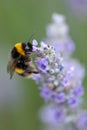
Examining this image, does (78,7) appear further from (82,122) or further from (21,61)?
(21,61)

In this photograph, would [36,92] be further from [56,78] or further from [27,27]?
[56,78]

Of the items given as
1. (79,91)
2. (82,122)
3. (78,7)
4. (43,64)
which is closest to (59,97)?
(79,91)

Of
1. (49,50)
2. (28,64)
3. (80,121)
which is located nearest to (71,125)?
(80,121)

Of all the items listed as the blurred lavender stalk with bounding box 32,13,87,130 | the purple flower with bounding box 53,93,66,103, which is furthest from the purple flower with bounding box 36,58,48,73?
the purple flower with bounding box 53,93,66,103

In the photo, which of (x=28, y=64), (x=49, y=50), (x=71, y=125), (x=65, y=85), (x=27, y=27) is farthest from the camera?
(x=27, y=27)

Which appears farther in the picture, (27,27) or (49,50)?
(27,27)

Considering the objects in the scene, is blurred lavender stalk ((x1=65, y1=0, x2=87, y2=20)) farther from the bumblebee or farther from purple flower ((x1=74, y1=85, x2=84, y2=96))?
purple flower ((x1=74, y1=85, x2=84, y2=96))

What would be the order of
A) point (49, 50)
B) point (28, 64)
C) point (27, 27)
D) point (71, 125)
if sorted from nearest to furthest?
1. point (49, 50)
2. point (28, 64)
3. point (71, 125)
4. point (27, 27)

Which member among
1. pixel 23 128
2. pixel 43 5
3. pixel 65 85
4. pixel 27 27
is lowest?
pixel 65 85
